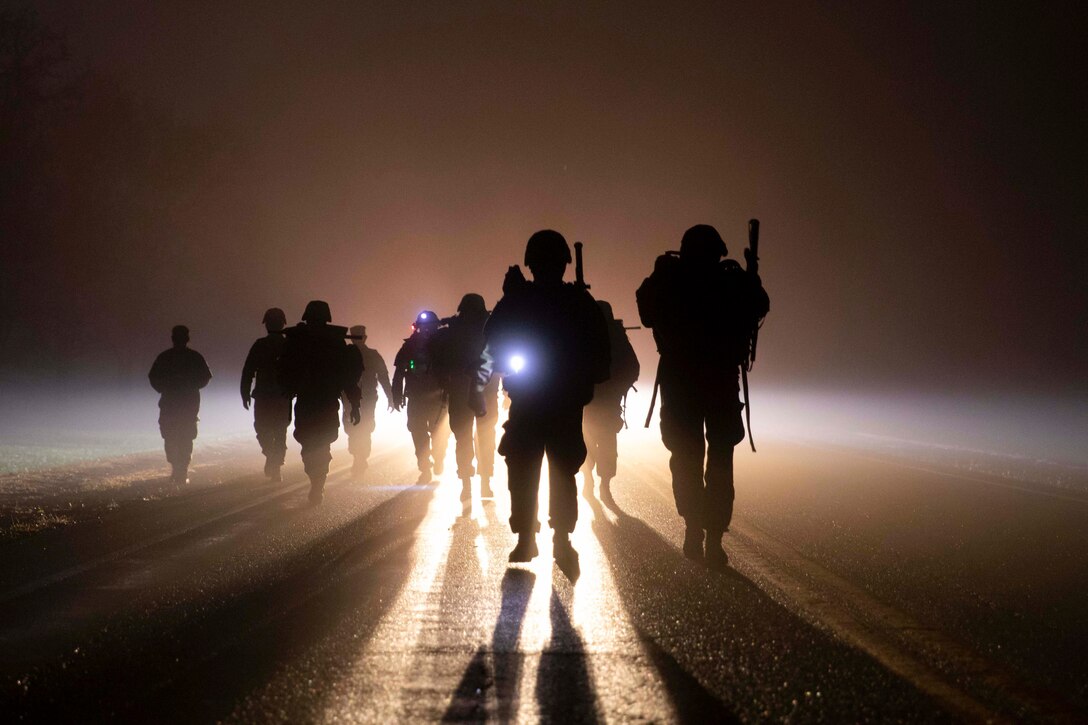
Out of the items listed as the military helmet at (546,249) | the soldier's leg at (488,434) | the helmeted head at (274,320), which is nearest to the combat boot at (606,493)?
the soldier's leg at (488,434)

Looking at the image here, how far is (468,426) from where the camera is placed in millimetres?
11539

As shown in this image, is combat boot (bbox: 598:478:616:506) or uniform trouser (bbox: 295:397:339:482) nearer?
combat boot (bbox: 598:478:616:506)

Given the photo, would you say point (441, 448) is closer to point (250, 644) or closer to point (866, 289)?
point (250, 644)

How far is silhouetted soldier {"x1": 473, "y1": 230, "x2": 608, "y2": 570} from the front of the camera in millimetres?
6691

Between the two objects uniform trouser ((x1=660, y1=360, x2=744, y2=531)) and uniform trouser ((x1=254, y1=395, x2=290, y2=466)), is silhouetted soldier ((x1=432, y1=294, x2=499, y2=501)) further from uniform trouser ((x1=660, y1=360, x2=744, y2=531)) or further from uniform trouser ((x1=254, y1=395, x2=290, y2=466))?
uniform trouser ((x1=660, y1=360, x2=744, y2=531))

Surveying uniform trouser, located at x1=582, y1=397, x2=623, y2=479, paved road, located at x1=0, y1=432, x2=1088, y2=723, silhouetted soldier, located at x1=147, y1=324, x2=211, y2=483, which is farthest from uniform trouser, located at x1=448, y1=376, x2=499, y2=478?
silhouetted soldier, located at x1=147, y1=324, x2=211, y2=483

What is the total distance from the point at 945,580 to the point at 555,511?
2415mm

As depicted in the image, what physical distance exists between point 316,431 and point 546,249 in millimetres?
5283

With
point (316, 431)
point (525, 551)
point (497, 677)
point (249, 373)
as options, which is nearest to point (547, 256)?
point (525, 551)

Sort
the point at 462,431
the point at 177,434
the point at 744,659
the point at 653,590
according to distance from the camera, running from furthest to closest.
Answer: the point at 177,434 < the point at 462,431 < the point at 653,590 < the point at 744,659

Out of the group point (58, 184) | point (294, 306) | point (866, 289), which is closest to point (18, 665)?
point (58, 184)

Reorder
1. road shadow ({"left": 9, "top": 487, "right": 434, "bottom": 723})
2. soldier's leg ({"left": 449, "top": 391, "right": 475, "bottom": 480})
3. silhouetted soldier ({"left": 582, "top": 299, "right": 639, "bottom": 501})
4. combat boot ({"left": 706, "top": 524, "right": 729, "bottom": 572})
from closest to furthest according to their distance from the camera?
road shadow ({"left": 9, "top": 487, "right": 434, "bottom": 723}) → combat boot ({"left": 706, "top": 524, "right": 729, "bottom": 572}) → silhouetted soldier ({"left": 582, "top": 299, "right": 639, "bottom": 501}) → soldier's leg ({"left": 449, "top": 391, "right": 475, "bottom": 480})

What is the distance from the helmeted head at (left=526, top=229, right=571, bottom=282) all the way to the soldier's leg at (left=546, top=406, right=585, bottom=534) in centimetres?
91

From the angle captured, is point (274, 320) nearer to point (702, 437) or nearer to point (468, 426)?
point (468, 426)
